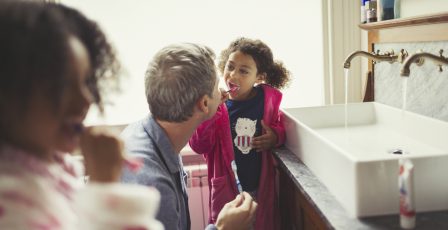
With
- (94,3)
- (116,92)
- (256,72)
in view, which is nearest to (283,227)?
(256,72)

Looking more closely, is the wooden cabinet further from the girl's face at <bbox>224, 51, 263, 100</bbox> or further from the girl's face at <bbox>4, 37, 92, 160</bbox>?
the girl's face at <bbox>4, 37, 92, 160</bbox>

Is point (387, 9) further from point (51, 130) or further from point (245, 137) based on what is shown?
point (51, 130)

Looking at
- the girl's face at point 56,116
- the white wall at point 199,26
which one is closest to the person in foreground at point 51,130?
the girl's face at point 56,116

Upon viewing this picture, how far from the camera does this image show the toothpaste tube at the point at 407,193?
2.56 feet

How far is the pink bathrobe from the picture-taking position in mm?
1509

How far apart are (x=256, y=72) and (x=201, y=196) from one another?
2.28 feet

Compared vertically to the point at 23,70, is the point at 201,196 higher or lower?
lower

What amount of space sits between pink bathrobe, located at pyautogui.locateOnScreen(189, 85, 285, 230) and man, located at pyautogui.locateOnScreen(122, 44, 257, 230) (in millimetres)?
360

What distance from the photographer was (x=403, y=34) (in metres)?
1.42

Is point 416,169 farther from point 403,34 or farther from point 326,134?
point 403,34

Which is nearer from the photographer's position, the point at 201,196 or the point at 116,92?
the point at 116,92

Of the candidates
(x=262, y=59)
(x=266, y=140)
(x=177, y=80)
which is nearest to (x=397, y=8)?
(x=262, y=59)

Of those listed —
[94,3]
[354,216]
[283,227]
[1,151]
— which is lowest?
[283,227]

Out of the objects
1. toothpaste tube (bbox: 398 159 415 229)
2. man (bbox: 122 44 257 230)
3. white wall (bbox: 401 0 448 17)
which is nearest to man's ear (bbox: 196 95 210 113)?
man (bbox: 122 44 257 230)
